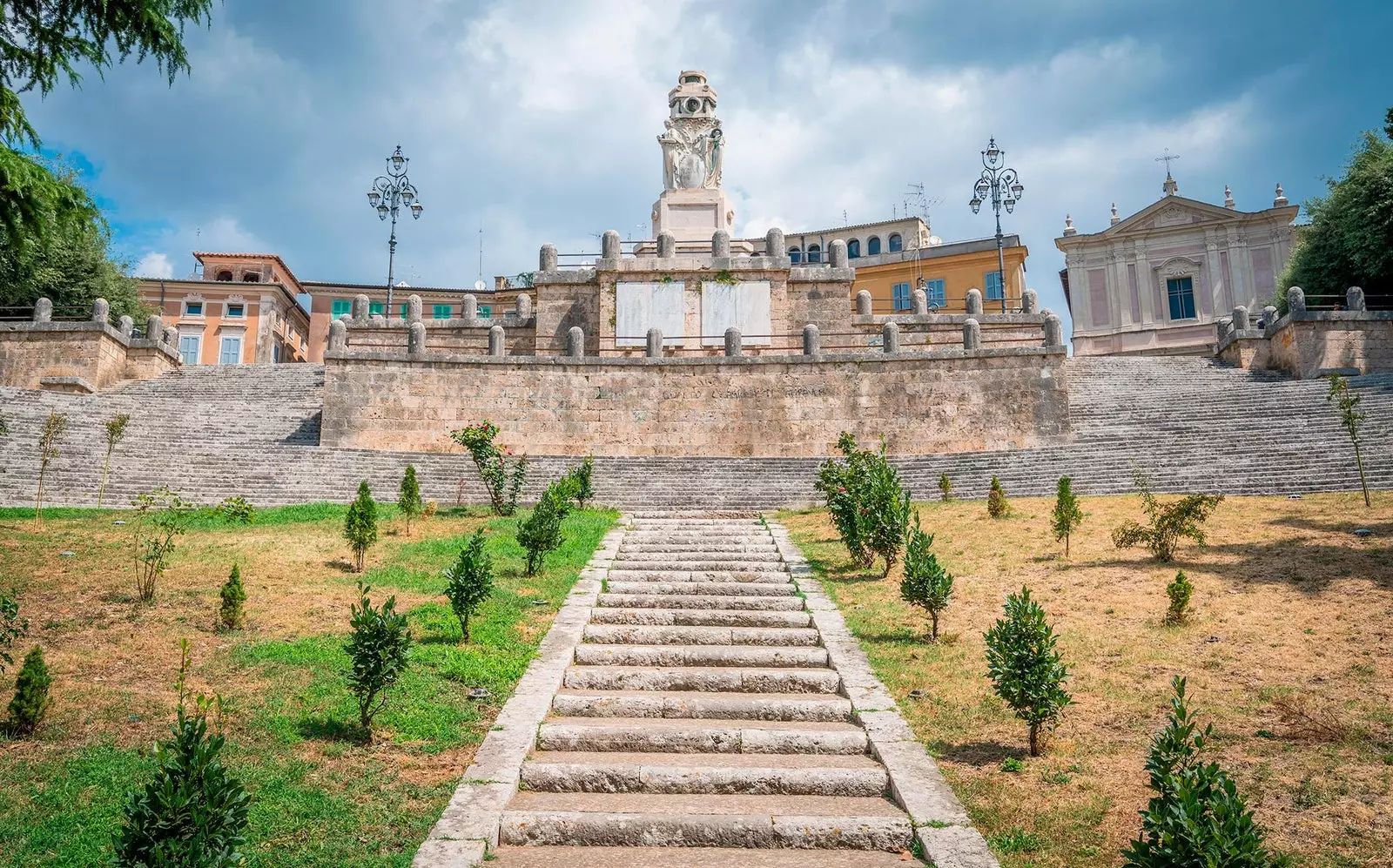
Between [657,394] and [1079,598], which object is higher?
[657,394]

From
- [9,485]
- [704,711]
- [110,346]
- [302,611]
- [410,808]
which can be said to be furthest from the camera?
[110,346]

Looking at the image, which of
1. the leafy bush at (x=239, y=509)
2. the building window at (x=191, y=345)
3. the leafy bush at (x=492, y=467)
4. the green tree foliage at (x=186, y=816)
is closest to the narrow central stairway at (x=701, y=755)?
the green tree foliage at (x=186, y=816)

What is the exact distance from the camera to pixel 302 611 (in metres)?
9.79

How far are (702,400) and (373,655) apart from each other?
16661 mm

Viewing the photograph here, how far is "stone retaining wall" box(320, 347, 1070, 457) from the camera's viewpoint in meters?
22.2

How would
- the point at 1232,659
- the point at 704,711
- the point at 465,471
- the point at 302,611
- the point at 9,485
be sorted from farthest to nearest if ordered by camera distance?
the point at 465,471
the point at 9,485
the point at 302,611
the point at 1232,659
the point at 704,711

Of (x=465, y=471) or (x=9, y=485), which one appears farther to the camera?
(x=465, y=471)

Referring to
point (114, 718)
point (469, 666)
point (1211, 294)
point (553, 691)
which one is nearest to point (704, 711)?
point (553, 691)

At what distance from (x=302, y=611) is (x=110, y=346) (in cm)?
2078

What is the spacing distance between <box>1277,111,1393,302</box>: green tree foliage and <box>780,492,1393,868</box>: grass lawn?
19620mm

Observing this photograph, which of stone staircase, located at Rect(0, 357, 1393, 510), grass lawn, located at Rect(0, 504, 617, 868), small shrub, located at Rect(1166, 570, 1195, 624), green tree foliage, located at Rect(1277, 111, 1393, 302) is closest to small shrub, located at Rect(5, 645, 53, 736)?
grass lawn, located at Rect(0, 504, 617, 868)

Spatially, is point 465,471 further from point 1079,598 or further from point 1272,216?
point 1272,216

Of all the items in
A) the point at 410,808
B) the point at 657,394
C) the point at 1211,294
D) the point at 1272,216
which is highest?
the point at 1272,216

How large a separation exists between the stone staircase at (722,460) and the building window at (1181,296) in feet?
66.3
